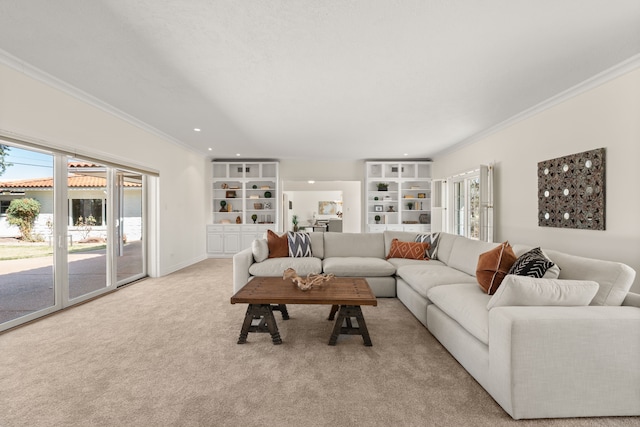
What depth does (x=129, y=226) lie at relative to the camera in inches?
196

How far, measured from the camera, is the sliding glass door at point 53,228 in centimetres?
306

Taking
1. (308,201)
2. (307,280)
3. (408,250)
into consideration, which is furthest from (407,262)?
(308,201)

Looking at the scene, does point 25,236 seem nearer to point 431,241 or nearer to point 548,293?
point 548,293

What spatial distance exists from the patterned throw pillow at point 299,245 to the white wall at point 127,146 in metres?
2.58

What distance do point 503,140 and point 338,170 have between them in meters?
4.09

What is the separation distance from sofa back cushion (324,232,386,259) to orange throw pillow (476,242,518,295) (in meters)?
2.11

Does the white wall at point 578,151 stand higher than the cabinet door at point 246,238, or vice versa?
the white wall at point 578,151

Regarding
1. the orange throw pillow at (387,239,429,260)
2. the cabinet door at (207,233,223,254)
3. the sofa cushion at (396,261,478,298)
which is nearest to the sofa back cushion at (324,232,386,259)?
the orange throw pillow at (387,239,429,260)

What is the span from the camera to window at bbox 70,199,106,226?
377cm

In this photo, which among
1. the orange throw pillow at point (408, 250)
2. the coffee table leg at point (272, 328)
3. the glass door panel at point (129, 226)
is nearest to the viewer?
the coffee table leg at point (272, 328)

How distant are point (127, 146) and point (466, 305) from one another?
4881 mm

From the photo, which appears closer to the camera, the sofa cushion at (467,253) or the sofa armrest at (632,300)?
the sofa armrest at (632,300)

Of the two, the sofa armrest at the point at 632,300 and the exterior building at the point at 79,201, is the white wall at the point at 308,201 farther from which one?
the sofa armrest at the point at 632,300

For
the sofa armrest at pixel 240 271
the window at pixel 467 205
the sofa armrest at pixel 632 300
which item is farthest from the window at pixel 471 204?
the sofa armrest at pixel 240 271
